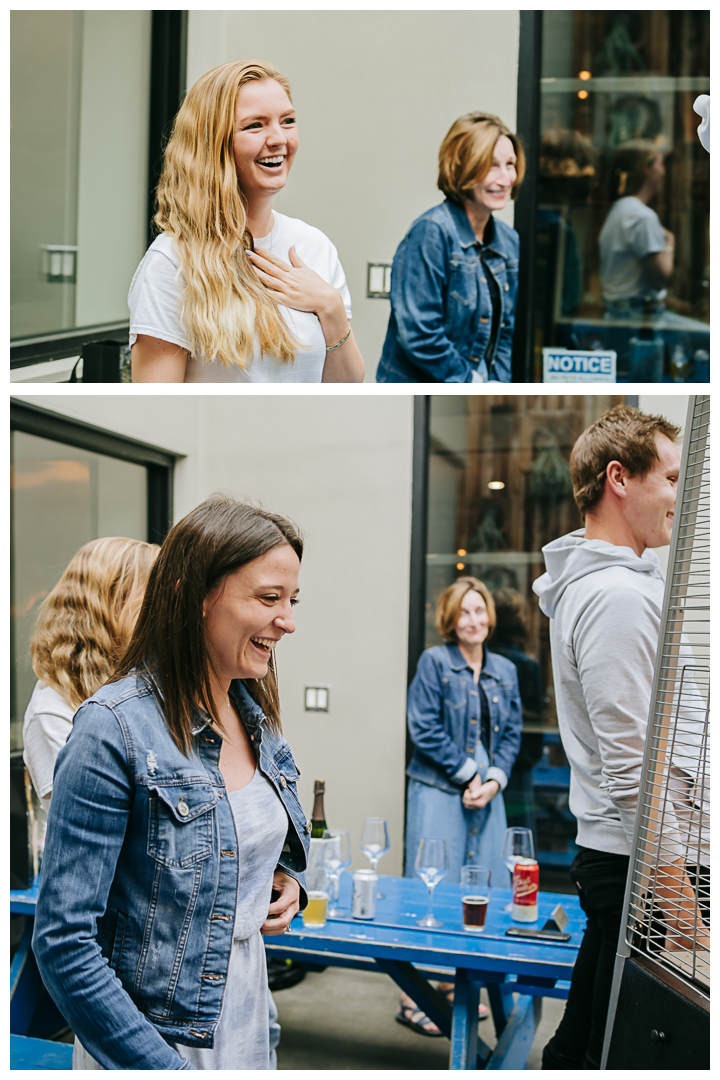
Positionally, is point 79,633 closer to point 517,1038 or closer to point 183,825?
point 183,825

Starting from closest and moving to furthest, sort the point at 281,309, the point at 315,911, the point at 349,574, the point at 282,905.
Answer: the point at 282,905, the point at 281,309, the point at 315,911, the point at 349,574

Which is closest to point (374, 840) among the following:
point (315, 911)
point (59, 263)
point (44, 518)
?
point (315, 911)

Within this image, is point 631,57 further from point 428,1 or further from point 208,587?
point 208,587

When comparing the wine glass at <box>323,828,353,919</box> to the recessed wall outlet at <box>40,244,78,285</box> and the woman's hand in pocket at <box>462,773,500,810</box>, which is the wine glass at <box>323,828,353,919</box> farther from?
the recessed wall outlet at <box>40,244,78,285</box>

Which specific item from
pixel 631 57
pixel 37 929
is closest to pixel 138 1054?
pixel 37 929

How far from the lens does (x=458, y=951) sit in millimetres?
A: 1886

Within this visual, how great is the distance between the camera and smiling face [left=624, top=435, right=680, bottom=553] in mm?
1492

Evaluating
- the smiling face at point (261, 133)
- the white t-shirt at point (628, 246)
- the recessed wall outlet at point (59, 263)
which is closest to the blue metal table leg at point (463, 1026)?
the smiling face at point (261, 133)

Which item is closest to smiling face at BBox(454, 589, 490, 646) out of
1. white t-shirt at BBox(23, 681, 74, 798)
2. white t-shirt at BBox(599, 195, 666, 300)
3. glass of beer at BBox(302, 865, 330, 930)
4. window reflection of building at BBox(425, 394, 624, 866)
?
window reflection of building at BBox(425, 394, 624, 866)

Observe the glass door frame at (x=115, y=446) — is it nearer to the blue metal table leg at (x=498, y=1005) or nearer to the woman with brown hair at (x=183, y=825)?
the woman with brown hair at (x=183, y=825)

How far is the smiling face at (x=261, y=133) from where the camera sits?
1.32 metres

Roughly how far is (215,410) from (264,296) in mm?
1945

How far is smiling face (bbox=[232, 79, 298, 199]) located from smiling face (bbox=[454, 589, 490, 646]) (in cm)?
213

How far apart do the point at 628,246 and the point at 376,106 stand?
6.29 feet
